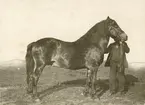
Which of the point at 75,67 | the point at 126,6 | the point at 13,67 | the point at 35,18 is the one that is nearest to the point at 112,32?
the point at 75,67

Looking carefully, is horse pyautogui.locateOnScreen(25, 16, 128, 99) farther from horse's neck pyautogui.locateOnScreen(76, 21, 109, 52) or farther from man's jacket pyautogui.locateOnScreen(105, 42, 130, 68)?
man's jacket pyautogui.locateOnScreen(105, 42, 130, 68)

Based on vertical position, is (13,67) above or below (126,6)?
below

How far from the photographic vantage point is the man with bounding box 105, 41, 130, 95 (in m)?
9.40

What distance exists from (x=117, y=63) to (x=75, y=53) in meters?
1.37

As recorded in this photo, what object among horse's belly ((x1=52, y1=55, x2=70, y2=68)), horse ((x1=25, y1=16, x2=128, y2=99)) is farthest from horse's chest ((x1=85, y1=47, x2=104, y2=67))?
horse's belly ((x1=52, y1=55, x2=70, y2=68))

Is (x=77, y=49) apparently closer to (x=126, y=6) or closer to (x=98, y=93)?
(x=98, y=93)

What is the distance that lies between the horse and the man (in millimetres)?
440

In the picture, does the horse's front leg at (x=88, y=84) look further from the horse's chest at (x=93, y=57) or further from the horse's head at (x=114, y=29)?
the horse's head at (x=114, y=29)

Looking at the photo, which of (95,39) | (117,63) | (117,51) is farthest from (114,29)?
(117,63)

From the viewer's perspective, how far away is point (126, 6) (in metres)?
12.1

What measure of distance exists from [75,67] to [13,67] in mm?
6992

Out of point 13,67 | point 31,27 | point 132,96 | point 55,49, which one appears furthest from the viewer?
point 13,67

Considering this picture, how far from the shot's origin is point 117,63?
9.50 m

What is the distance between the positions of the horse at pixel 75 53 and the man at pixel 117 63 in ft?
1.44
